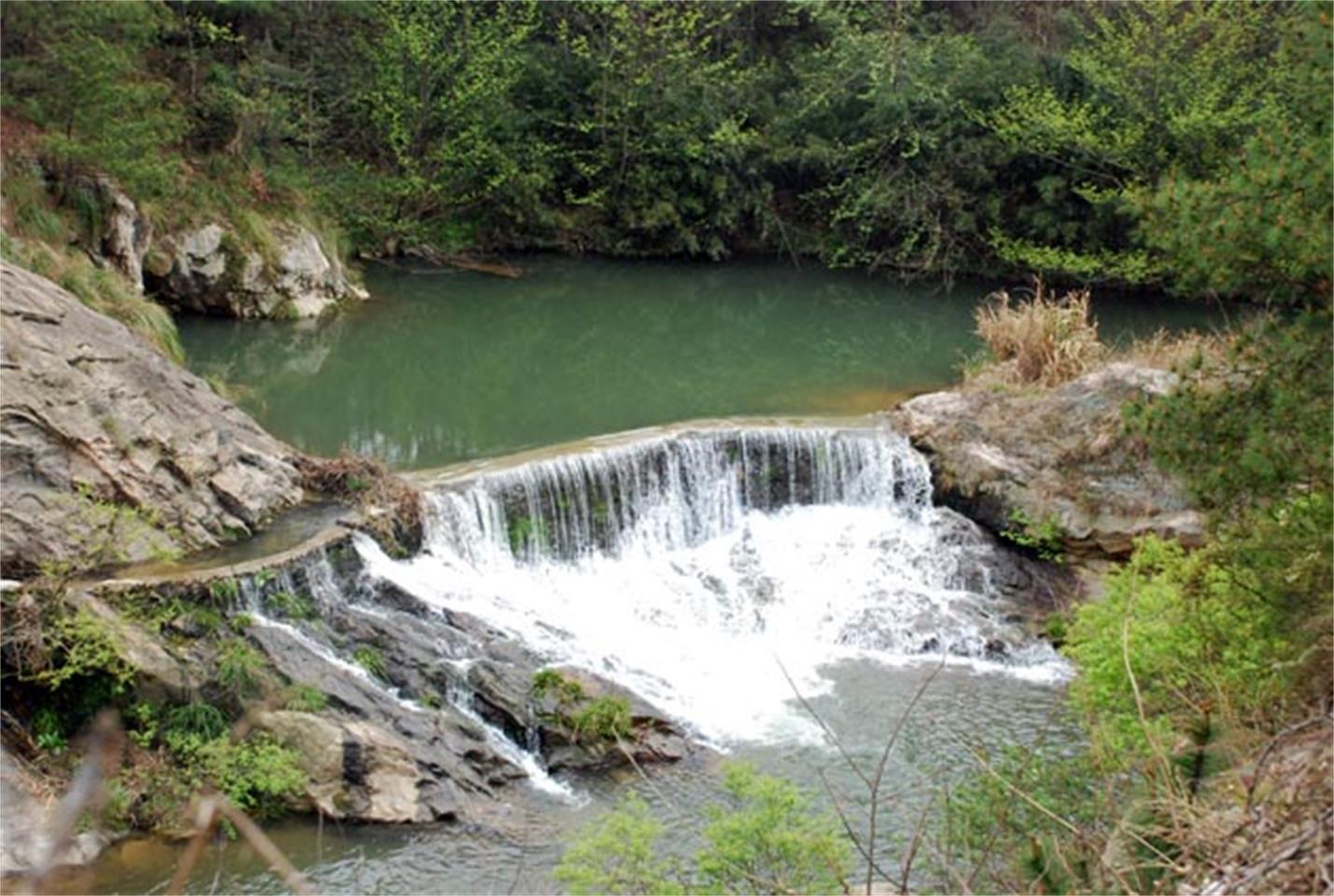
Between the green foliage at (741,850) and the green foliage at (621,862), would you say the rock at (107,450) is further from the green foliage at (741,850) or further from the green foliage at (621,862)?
the green foliage at (741,850)

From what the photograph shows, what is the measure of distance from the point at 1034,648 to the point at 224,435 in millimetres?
5360

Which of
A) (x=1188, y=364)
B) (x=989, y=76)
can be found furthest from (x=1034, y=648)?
(x=989, y=76)

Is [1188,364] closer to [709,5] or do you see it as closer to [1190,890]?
[1190,890]

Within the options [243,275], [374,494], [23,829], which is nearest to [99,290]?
[374,494]

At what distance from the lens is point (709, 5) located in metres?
21.0

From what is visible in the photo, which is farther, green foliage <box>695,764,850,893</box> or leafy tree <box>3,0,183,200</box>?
leafy tree <box>3,0,183,200</box>

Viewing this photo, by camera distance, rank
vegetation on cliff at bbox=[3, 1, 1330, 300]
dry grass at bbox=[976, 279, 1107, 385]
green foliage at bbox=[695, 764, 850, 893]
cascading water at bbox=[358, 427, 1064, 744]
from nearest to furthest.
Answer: green foliage at bbox=[695, 764, 850, 893]
cascading water at bbox=[358, 427, 1064, 744]
dry grass at bbox=[976, 279, 1107, 385]
vegetation on cliff at bbox=[3, 1, 1330, 300]

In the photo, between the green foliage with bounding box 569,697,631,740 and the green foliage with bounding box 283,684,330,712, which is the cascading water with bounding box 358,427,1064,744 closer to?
the green foliage with bounding box 569,697,631,740

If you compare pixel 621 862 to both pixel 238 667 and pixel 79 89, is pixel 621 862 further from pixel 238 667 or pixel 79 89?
pixel 79 89

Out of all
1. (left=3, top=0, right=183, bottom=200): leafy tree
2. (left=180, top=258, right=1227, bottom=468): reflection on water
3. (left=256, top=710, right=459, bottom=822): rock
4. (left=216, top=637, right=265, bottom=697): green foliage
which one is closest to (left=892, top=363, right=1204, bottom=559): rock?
(left=180, top=258, right=1227, bottom=468): reflection on water

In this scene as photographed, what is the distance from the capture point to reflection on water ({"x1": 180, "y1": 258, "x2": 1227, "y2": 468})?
13.2 metres

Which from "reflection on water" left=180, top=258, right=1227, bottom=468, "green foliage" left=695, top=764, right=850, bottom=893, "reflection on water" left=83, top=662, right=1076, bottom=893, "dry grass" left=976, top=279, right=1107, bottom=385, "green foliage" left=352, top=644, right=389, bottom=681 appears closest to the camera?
"green foliage" left=695, top=764, right=850, bottom=893

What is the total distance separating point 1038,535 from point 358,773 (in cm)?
529

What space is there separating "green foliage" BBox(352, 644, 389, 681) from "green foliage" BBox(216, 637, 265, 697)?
638 millimetres
